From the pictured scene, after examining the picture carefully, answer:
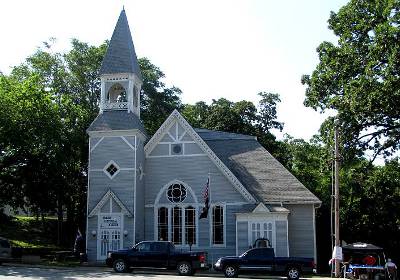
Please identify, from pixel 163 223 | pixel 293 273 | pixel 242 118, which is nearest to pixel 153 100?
pixel 242 118

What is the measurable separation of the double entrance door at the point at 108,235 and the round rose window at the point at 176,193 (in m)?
3.61

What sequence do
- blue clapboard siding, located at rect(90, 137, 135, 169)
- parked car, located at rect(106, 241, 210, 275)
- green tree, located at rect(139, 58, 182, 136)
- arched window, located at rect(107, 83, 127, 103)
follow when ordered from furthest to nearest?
green tree, located at rect(139, 58, 182, 136), arched window, located at rect(107, 83, 127, 103), blue clapboard siding, located at rect(90, 137, 135, 169), parked car, located at rect(106, 241, 210, 275)

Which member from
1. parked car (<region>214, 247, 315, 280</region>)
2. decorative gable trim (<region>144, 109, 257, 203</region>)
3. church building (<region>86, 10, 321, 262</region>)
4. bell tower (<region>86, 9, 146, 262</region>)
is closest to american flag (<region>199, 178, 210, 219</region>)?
church building (<region>86, 10, 321, 262</region>)

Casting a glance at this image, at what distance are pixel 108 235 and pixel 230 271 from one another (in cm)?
997

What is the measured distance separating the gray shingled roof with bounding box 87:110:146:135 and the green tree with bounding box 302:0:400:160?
36.6ft

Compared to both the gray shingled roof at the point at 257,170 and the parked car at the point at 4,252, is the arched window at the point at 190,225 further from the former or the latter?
the parked car at the point at 4,252

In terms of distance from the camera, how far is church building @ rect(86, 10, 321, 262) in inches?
1257

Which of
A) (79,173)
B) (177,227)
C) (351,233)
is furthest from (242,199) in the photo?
(79,173)

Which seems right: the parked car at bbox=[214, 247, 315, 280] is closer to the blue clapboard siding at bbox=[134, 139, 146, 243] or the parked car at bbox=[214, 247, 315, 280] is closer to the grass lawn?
the blue clapboard siding at bbox=[134, 139, 146, 243]

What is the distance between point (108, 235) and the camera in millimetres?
32219

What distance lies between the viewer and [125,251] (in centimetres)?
2569

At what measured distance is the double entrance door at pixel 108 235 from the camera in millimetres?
32000

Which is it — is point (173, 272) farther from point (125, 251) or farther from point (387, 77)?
point (387, 77)

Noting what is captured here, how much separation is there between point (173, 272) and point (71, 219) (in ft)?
88.0
